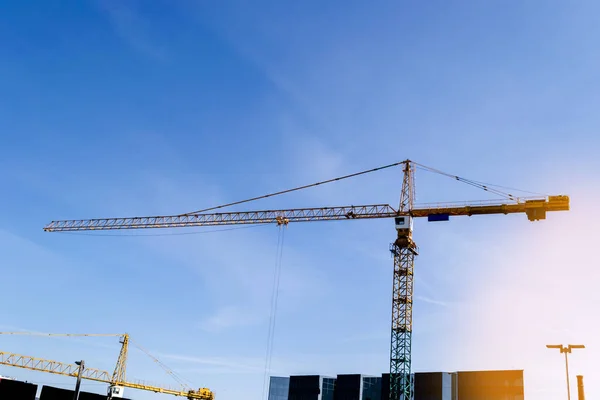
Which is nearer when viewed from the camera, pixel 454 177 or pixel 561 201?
pixel 561 201

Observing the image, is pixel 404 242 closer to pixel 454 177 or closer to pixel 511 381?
pixel 454 177

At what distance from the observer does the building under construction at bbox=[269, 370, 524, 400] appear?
87.1 m

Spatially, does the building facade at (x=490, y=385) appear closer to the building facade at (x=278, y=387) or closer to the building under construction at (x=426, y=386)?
the building under construction at (x=426, y=386)

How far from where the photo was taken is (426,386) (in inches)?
3723

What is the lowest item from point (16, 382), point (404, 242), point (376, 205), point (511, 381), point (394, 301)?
point (16, 382)

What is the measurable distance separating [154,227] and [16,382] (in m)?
49.4

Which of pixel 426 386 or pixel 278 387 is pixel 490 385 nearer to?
pixel 426 386

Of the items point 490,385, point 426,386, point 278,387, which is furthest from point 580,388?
point 278,387

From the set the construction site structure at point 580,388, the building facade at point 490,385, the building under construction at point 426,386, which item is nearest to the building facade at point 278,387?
the building under construction at point 426,386

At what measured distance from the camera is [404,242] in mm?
102500

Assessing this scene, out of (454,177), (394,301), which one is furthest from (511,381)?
(454,177)

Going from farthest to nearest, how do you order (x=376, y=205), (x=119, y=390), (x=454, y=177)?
1. (x=119, y=390)
2. (x=376, y=205)
3. (x=454, y=177)

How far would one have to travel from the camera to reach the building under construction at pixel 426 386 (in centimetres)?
8712

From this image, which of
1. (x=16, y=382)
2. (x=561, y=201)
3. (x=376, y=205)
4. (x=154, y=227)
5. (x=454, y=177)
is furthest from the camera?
(x=154, y=227)
